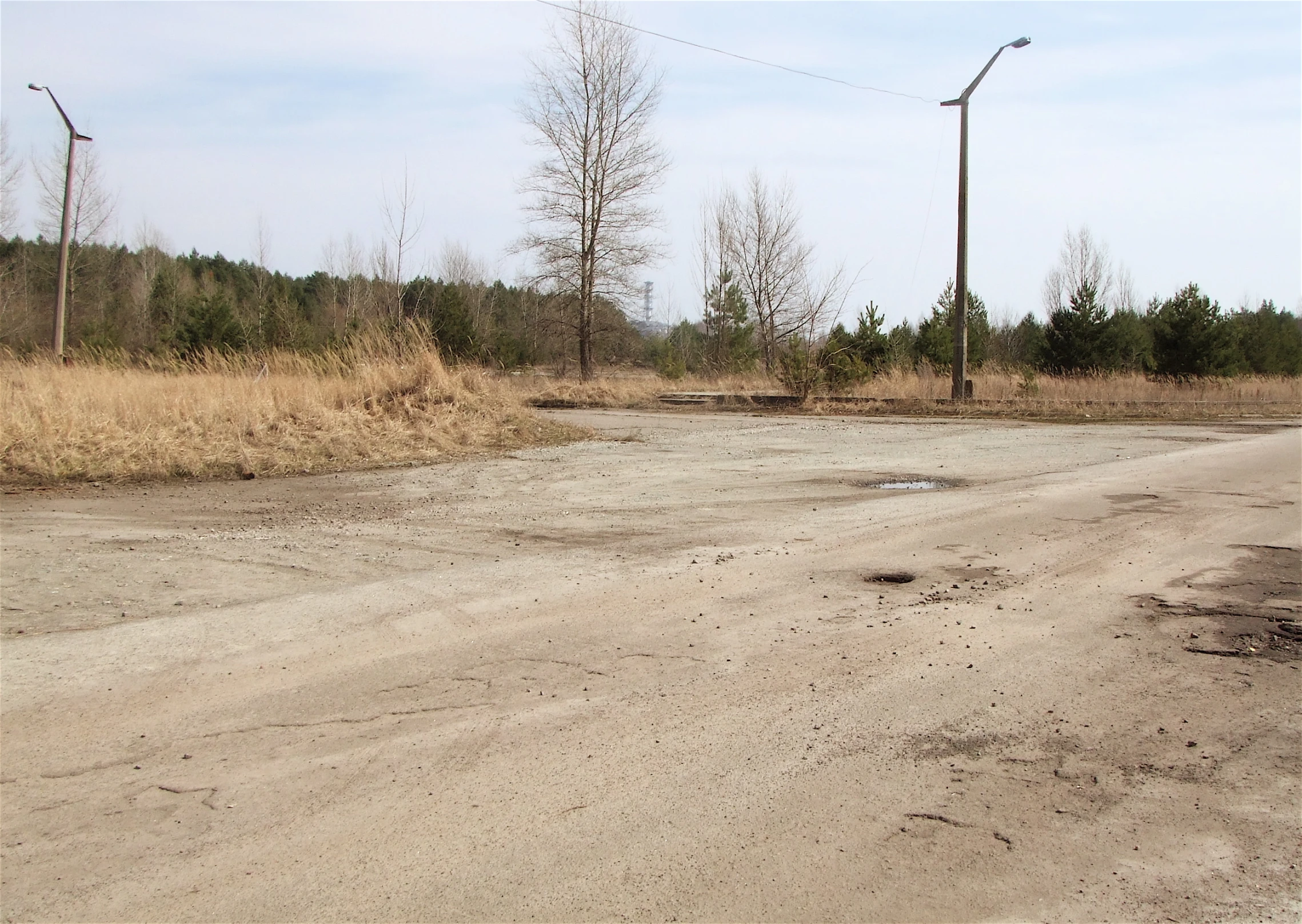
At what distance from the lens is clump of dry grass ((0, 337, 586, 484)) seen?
33.3 ft

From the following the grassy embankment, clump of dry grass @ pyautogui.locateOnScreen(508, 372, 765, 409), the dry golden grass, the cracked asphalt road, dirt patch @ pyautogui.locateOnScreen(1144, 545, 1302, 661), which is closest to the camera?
the cracked asphalt road

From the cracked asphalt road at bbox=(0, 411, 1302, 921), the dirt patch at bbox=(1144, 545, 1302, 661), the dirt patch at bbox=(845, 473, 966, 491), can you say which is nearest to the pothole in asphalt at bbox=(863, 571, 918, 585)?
the cracked asphalt road at bbox=(0, 411, 1302, 921)

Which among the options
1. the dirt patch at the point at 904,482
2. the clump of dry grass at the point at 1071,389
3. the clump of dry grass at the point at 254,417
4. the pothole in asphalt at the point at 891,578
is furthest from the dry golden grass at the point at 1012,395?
the pothole in asphalt at the point at 891,578

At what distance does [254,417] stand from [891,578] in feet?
28.8

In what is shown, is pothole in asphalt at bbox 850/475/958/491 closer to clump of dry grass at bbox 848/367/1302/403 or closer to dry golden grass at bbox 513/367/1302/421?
dry golden grass at bbox 513/367/1302/421

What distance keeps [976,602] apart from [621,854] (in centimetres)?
335

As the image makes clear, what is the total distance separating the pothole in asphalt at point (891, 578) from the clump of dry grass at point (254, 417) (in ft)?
23.2

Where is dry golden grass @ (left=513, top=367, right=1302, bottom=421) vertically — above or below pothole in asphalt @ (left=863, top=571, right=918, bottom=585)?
above

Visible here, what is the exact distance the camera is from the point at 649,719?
12.5ft

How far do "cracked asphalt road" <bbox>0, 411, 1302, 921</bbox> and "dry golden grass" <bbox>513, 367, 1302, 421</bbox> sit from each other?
14.7 m

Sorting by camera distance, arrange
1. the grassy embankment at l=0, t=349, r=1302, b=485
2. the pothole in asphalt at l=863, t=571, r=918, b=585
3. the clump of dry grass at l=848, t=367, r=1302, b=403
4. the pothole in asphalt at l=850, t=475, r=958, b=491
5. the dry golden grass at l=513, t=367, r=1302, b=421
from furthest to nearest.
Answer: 1. the clump of dry grass at l=848, t=367, r=1302, b=403
2. the dry golden grass at l=513, t=367, r=1302, b=421
3. the grassy embankment at l=0, t=349, r=1302, b=485
4. the pothole in asphalt at l=850, t=475, r=958, b=491
5. the pothole in asphalt at l=863, t=571, r=918, b=585

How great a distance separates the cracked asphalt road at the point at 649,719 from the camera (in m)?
2.74

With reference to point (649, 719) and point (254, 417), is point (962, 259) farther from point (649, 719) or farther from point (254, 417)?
point (649, 719)

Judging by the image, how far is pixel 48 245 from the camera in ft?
183
